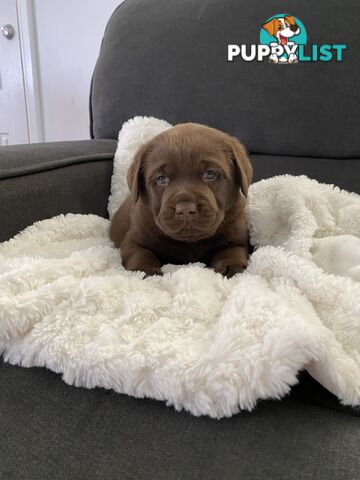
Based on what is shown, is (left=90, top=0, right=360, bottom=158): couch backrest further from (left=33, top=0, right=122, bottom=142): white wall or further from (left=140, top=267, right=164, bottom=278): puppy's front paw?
(left=33, top=0, right=122, bottom=142): white wall

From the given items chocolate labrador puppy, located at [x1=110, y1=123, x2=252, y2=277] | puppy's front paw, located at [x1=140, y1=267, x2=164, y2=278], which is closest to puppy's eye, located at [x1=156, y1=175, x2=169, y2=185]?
chocolate labrador puppy, located at [x1=110, y1=123, x2=252, y2=277]

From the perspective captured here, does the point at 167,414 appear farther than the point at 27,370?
No

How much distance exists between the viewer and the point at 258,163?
161cm

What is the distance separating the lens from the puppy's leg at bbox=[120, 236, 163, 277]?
1.17 meters

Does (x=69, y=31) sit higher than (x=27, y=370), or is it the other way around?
(x=69, y=31)

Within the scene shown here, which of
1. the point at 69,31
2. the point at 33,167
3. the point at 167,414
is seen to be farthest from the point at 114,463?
the point at 69,31

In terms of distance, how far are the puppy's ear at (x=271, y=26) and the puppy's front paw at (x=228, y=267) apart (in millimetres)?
857

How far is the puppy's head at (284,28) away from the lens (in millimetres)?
1536

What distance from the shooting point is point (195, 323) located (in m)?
0.81

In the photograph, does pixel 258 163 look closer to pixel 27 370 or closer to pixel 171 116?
pixel 171 116

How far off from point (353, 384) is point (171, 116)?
1258 millimetres

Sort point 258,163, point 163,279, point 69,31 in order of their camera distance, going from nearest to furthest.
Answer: point 163,279
point 258,163
point 69,31

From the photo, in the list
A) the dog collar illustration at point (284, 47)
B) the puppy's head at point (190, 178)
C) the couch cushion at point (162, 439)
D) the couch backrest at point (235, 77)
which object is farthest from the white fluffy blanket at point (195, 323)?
the dog collar illustration at point (284, 47)

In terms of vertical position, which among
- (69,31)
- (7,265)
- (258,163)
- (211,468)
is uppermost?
(69,31)
